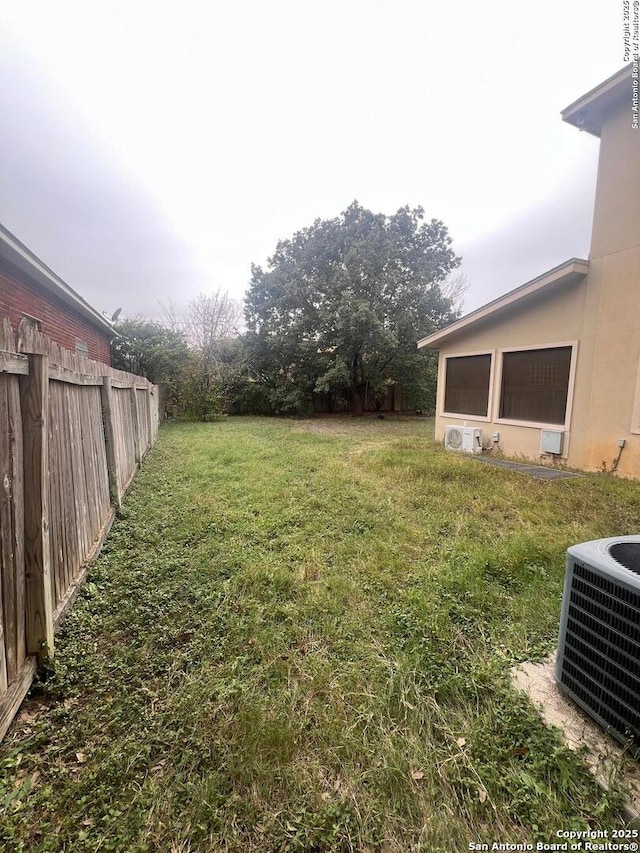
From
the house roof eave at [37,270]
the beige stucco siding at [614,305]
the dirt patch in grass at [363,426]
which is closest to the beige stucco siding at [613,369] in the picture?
the beige stucco siding at [614,305]

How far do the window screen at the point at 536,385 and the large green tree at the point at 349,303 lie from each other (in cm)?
783

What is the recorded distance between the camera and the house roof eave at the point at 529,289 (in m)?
5.48

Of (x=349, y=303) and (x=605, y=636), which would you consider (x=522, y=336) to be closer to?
(x=605, y=636)

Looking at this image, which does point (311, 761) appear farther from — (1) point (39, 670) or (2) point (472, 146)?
(2) point (472, 146)

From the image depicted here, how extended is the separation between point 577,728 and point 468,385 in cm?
731

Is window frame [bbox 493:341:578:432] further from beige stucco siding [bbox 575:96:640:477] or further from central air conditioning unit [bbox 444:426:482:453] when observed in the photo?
central air conditioning unit [bbox 444:426:482:453]

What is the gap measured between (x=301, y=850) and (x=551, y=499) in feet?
13.8

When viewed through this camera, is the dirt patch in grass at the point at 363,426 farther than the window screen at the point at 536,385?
Yes

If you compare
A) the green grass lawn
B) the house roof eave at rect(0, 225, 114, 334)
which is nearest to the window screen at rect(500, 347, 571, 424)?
the green grass lawn

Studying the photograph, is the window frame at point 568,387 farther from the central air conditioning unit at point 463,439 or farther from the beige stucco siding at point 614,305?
the central air conditioning unit at point 463,439

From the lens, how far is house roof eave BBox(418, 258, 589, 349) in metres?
5.48

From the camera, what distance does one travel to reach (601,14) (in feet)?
15.4

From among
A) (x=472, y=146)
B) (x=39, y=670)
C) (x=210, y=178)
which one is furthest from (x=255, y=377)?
(x=39, y=670)

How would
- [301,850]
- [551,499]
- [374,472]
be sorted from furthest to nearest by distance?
[374,472], [551,499], [301,850]
